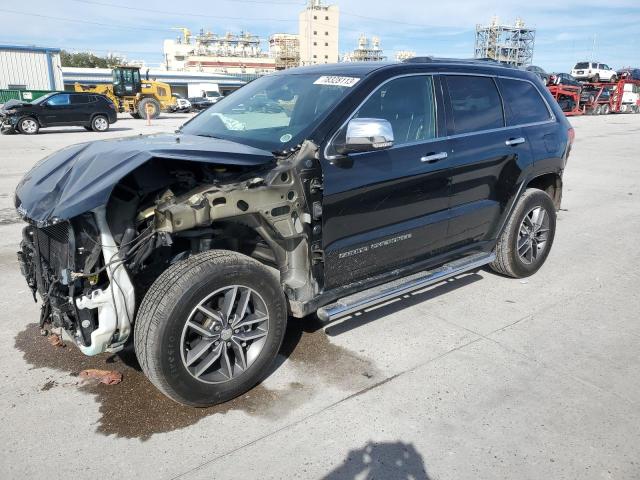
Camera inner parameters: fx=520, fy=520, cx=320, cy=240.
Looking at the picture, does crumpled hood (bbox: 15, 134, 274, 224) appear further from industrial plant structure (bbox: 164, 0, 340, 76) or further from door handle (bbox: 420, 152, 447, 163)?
industrial plant structure (bbox: 164, 0, 340, 76)

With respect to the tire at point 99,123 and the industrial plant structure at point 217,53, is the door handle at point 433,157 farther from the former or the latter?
the industrial plant structure at point 217,53

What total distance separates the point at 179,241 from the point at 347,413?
1.50m

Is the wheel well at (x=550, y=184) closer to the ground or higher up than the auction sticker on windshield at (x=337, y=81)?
closer to the ground

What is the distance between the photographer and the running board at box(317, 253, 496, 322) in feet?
11.3

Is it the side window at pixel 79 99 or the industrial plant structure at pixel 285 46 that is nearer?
the side window at pixel 79 99

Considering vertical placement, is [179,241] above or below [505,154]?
below

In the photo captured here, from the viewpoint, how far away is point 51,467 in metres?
2.65

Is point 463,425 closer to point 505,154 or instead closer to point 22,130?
point 505,154

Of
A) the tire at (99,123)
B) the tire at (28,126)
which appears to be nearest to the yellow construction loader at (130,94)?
the tire at (99,123)

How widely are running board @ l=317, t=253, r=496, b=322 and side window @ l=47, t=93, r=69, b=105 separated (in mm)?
21540

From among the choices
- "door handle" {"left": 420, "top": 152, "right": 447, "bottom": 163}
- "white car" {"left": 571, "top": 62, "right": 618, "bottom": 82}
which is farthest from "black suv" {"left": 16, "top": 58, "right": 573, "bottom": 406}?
"white car" {"left": 571, "top": 62, "right": 618, "bottom": 82}

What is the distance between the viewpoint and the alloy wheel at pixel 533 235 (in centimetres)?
503

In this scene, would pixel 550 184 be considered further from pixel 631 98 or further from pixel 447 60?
pixel 631 98

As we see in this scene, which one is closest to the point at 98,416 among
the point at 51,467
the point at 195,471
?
the point at 51,467
